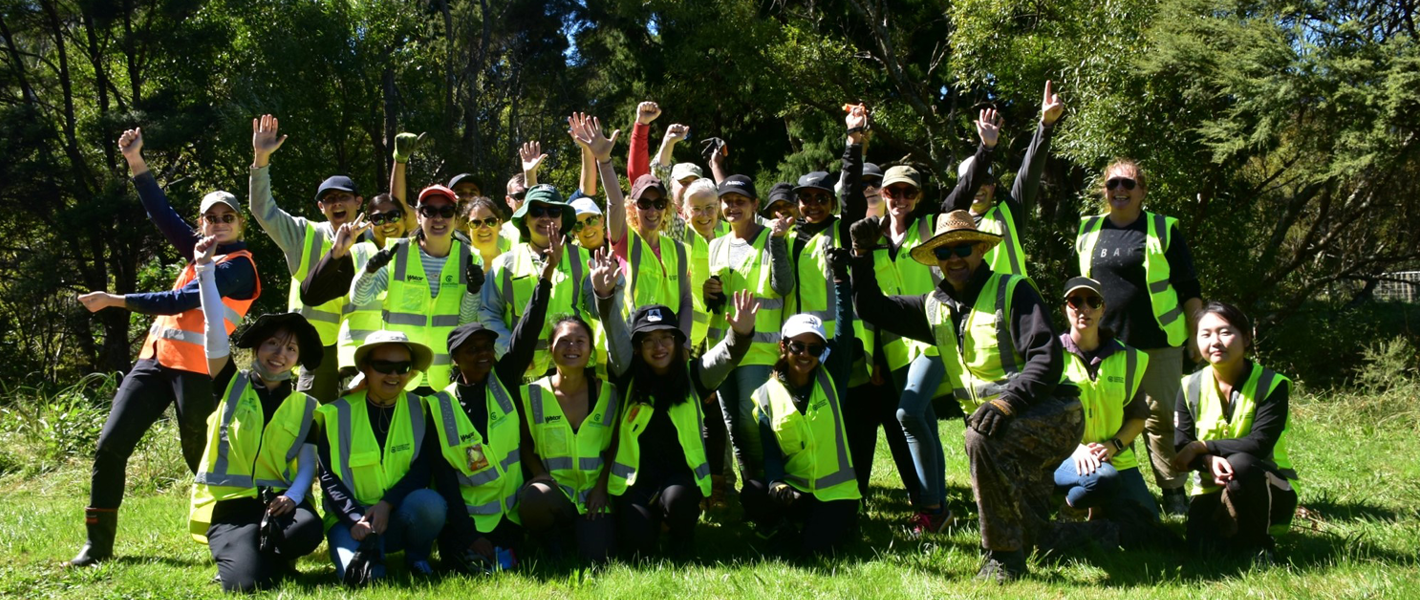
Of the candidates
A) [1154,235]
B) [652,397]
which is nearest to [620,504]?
[652,397]

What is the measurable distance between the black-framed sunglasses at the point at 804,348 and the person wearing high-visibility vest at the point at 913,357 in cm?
72

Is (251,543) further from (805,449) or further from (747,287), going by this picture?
(747,287)

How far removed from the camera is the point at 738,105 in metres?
21.8

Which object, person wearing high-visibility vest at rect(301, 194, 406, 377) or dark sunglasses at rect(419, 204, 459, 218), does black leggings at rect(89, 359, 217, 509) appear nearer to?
person wearing high-visibility vest at rect(301, 194, 406, 377)

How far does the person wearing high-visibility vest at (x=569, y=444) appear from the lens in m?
5.17

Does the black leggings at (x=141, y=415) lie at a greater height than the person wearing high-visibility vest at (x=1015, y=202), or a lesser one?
lesser

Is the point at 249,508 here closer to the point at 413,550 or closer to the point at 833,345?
the point at 413,550

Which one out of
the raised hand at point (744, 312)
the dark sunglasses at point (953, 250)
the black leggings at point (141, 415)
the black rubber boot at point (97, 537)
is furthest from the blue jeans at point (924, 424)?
the black rubber boot at point (97, 537)

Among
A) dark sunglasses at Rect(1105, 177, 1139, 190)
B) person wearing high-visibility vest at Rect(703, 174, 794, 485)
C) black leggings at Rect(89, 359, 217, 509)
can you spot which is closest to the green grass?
black leggings at Rect(89, 359, 217, 509)

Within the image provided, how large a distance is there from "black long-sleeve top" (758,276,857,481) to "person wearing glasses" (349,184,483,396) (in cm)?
187

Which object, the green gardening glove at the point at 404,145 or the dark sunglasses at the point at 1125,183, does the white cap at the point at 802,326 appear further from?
the green gardening glove at the point at 404,145

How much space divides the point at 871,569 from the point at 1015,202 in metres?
2.78

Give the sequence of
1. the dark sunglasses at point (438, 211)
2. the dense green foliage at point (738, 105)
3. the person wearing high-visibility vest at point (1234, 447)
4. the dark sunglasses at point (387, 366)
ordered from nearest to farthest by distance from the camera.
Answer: the person wearing high-visibility vest at point (1234, 447) < the dark sunglasses at point (387, 366) < the dark sunglasses at point (438, 211) < the dense green foliage at point (738, 105)

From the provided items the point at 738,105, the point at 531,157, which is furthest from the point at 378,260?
the point at 738,105
